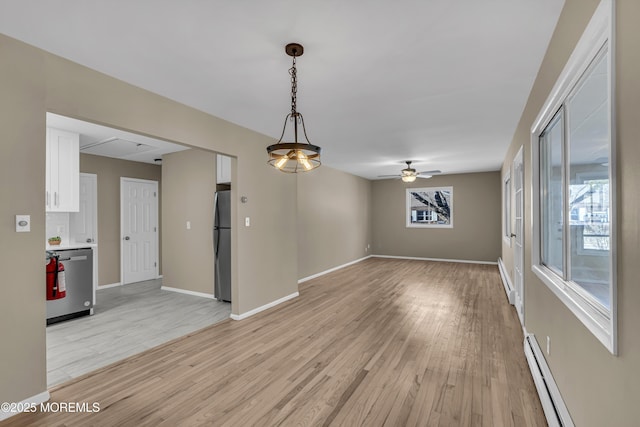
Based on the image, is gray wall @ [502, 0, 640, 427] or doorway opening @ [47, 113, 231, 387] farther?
doorway opening @ [47, 113, 231, 387]

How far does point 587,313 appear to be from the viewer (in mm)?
1427

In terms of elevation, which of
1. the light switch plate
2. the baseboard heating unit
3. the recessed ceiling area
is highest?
the recessed ceiling area

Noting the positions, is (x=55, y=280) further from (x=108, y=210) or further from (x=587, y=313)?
(x=587, y=313)

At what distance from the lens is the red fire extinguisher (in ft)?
12.2

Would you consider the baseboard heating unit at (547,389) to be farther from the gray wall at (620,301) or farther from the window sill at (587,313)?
the window sill at (587,313)

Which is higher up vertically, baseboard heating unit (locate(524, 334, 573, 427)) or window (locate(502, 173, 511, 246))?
window (locate(502, 173, 511, 246))

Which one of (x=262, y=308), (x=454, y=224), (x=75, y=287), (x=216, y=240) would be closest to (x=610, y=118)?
(x=262, y=308)

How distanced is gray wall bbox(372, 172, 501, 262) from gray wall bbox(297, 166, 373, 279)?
571 millimetres

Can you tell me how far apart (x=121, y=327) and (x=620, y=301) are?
15.2 feet

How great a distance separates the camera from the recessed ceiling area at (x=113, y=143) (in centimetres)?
411

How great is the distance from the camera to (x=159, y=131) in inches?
123

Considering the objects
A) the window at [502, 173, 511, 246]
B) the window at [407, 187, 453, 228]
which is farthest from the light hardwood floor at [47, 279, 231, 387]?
the window at [407, 187, 453, 228]

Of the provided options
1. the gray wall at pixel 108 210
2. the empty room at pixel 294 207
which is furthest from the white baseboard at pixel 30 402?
the gray wall at pixel 108 210

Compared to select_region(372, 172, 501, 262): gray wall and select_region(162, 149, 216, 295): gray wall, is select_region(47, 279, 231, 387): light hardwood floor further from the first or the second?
select_region(372, 172, 501, 262): gray wall
